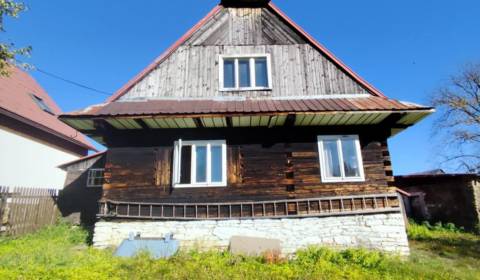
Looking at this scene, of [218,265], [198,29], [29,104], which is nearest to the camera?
[218,265]

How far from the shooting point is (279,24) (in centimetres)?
1148

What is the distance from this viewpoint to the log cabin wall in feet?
30.5

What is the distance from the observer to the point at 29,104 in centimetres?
1572

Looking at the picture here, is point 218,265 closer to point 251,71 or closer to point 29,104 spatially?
point 251,71

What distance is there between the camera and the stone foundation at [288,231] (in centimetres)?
864

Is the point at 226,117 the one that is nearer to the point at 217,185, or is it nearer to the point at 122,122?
the point at 217,185

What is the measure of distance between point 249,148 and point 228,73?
3.08 metres

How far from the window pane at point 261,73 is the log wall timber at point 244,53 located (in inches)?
11.9

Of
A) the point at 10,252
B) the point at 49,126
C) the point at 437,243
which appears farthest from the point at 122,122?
the point at 437,243

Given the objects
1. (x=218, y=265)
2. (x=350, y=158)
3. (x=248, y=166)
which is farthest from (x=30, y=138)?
(x=350, y=158)

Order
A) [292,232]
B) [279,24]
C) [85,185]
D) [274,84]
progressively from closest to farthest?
1. [292,232]
2. [274,84]
3. [279,24]
4. [85,185]

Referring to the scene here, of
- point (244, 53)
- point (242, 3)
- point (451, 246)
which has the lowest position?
point (451, 246)

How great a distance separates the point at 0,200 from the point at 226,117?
847 cm

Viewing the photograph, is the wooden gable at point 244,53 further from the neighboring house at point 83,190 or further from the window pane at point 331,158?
the neighboring house at point 83,190
